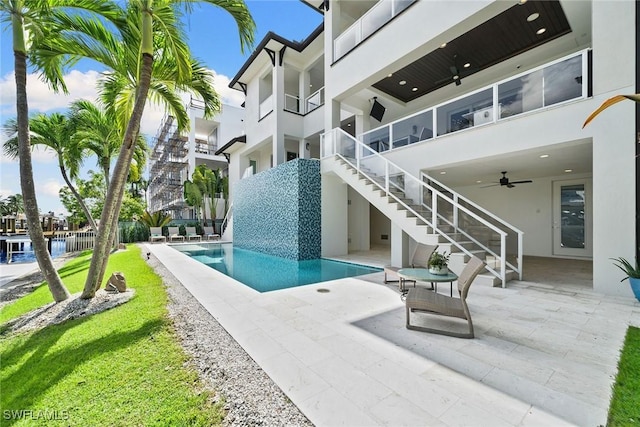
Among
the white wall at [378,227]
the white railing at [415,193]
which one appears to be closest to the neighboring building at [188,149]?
the white wall at [378,227]

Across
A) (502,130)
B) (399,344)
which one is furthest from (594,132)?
(399,344)

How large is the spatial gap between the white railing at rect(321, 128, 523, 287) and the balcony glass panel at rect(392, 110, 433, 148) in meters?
1.01

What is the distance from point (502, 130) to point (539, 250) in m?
7.82

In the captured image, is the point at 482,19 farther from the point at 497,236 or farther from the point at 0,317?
the point at 0,317

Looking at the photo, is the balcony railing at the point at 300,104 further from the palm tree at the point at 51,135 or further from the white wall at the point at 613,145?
the white wall at the point at 613,145

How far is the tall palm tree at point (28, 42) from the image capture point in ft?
15.7

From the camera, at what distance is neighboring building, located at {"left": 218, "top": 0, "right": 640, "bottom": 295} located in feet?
19.1

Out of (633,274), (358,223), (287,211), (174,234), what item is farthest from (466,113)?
(174,234)

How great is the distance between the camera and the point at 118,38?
18.9 ft

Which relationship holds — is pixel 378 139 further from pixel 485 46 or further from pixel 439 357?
pixel 439 357

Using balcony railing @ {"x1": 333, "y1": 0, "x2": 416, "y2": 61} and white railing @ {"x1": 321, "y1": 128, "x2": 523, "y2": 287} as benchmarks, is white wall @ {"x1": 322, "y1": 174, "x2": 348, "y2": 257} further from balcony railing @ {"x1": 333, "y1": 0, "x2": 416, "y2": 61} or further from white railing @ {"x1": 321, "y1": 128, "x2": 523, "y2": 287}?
balcony railing @ {"x1": 333, "y1": 0, "x2": 416, "y2": 61}

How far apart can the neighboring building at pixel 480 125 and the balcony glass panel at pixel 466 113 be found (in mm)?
38

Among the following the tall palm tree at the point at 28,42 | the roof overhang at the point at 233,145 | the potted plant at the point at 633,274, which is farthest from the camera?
the roof overhang at the point at 233,145

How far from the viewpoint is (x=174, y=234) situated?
22141 mm
